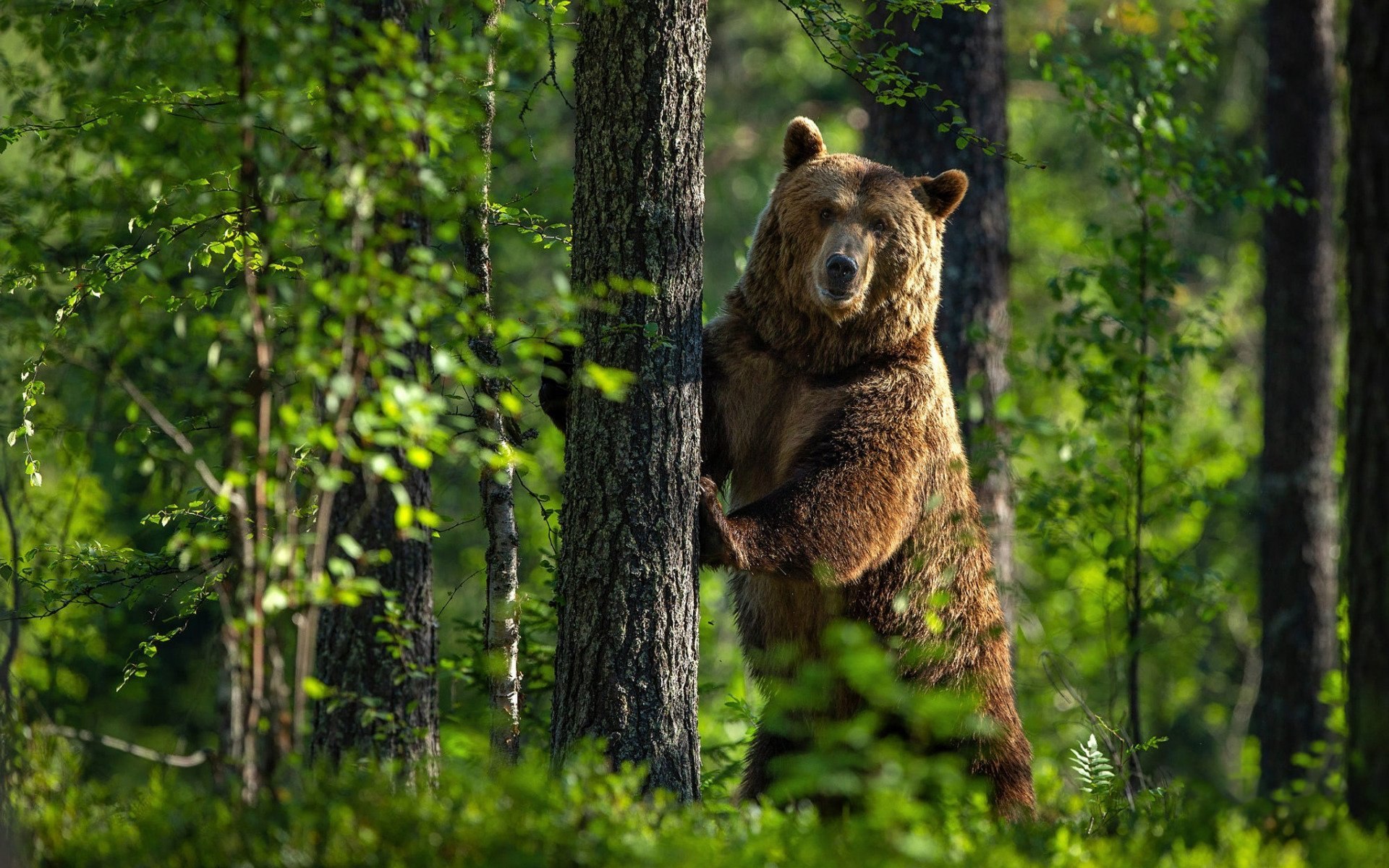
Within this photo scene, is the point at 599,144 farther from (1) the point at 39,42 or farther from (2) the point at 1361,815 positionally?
(2) the point at 1361,815

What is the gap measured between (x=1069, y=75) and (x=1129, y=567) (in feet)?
9.74

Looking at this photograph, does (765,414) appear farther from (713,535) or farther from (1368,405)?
(1368,405)

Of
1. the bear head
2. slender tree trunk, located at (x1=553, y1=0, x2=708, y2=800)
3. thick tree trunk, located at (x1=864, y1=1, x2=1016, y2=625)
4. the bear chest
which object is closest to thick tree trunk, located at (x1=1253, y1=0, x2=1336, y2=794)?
thick tree trunk, located at (x1=864, y1=1, x2=1016, y2=625)

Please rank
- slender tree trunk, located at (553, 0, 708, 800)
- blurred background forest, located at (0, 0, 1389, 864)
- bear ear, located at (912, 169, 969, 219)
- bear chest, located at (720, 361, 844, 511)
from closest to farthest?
blurred background forest, located at (0, 0, 1389, 864)
slender tree trunk, located at (553, 0, 708, 800)
bear chest, located at (720, 361, 844, 511)
bear ear, located at (912, 169, 969, 219)

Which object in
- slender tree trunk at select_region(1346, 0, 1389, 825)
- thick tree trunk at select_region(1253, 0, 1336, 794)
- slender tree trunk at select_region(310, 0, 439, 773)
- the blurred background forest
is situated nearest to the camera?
the blurred background forest

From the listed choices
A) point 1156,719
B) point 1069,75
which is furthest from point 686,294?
point 1156,719

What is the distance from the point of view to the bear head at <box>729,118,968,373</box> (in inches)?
210

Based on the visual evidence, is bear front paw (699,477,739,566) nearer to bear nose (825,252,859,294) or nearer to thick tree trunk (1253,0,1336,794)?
bear nose (825,252,859,294)

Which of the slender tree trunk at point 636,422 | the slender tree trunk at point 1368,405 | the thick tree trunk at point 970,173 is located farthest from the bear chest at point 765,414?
the thick tree trunk at point 970,173

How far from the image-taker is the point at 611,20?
414 cm

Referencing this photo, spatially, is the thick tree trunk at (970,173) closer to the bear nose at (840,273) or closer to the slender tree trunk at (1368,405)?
the bear nose at (840,273)

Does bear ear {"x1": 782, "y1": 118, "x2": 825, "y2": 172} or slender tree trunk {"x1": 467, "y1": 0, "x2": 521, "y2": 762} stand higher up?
bear ear {"x1": 782, "y1": 118, "x2": 825, "y2": 172}

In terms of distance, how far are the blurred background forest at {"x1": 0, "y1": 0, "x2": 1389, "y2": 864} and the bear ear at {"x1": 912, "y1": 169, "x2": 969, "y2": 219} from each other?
75cm

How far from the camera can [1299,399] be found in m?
10.3
